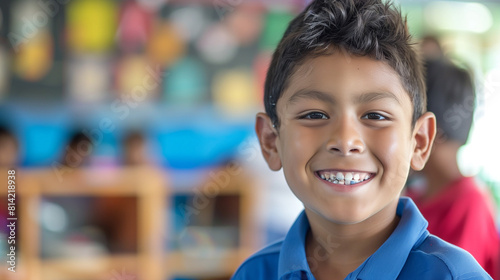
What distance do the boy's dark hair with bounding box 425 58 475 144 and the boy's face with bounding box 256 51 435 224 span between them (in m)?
0.53

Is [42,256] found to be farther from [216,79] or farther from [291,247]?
[291,247]

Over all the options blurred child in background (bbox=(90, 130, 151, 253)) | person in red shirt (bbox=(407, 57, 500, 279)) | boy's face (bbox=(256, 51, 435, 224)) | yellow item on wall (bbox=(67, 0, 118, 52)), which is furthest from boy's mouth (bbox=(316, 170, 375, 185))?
yellow item on wall (bbox=(67, 0, 118, 52))

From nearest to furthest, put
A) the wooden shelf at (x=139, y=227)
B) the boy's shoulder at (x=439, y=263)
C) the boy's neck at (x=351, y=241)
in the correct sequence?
the boy's shoulder at (x=439, y=263)
the boy's neck at (x=351, y=241)
the wooden shelf at (x=139, y=227)

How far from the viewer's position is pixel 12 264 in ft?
7.27

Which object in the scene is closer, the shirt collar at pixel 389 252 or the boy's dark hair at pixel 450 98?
the shirt collar at pixel 389 252

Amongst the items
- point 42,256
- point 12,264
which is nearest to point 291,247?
point 12,264

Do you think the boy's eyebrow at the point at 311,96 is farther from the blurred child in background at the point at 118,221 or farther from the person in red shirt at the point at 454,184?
the blurred child in background at the point at 118,221

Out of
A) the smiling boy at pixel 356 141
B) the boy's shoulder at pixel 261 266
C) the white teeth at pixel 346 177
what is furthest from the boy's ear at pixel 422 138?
the boy's shoulder at pixel 261 266

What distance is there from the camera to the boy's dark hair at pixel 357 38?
2.42 ft

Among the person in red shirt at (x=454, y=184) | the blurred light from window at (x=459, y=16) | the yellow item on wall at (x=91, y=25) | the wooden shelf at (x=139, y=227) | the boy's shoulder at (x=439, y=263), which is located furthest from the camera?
the blurred light from window at (x=459, y=16)

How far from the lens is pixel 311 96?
0.73 m

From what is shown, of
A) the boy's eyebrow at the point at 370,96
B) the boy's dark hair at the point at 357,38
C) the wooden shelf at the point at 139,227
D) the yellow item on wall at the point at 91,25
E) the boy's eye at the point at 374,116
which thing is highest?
the yellow item on wall at the point at 91,25

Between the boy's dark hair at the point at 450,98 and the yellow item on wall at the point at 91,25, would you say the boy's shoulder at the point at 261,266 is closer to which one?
the boy's dark hair at the point at 450,98

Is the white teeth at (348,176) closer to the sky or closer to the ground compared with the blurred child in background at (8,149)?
closer to the ground
